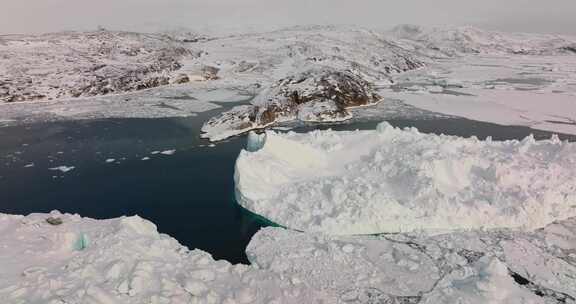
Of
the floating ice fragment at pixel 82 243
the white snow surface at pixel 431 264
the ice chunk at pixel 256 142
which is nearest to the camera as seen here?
the white snow surface at pixel 431 264

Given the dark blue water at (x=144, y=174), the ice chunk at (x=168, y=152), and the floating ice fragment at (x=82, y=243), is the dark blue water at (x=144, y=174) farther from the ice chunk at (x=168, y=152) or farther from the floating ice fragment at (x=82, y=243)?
the floating ice fragment at (x=82, y=243)

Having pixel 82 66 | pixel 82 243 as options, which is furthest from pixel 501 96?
pixel 82 66

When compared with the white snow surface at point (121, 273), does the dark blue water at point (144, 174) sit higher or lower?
lower

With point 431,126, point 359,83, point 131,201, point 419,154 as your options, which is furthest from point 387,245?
point 359,83

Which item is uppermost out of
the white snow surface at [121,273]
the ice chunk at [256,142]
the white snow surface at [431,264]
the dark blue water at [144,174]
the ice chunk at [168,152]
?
the ice chunk at [256,142]

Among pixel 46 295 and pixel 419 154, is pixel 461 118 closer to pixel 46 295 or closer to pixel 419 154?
pixel 419 154

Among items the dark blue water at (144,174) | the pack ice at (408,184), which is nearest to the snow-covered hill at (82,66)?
the dark blue water at (144,174)

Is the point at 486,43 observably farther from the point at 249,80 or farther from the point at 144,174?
the point at 144,174
